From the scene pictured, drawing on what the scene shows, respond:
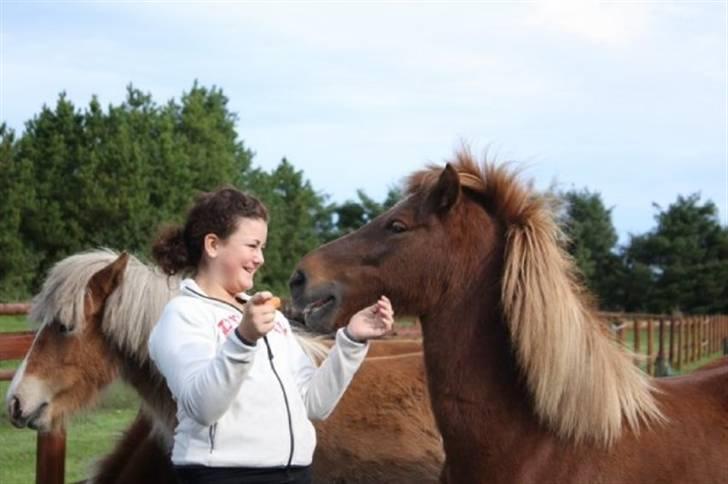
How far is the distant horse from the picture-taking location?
4.67 metres

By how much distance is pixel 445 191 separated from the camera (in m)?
3.39

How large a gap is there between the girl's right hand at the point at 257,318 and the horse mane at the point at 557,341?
3.13ft

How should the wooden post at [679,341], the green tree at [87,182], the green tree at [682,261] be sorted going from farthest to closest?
1. the green tree at [682,261]
2. the green tree at [87,182]
3. the wooden post at [679,341]

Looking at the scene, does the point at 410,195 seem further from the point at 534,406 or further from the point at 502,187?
the point at 534,406

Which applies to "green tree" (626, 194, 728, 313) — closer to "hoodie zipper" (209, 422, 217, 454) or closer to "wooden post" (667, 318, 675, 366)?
"wooden post" (667, 318, 675, 366)

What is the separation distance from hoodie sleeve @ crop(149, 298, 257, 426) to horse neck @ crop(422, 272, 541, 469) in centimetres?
84

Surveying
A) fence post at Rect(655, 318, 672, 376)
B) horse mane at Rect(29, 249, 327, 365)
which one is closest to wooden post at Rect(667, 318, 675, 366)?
fence post at Rect(655, 318, 672, 376)

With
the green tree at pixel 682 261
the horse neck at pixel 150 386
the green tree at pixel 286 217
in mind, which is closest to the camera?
the horse neck at pixel 150 386

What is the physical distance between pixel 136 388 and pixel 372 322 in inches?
76.8

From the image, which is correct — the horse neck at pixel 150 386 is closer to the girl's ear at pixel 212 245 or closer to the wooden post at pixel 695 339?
the girl's ear at pixel 212 245

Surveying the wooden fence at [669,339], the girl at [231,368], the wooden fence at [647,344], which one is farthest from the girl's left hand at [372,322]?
the wooden fence at [669,339]

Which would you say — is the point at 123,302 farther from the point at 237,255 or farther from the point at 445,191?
the point at 445,191

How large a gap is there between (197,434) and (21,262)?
35.2 m

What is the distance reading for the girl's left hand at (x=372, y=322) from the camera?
10.9 feet
